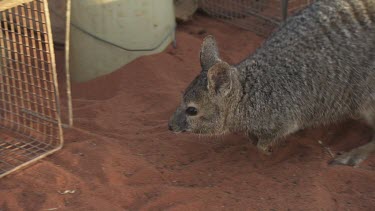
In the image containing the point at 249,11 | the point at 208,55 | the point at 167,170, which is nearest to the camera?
the point at 167,170

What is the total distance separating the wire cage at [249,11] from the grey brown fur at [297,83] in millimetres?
2727

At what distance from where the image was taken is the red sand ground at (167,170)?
4.43 m

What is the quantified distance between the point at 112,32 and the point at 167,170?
6.88ft

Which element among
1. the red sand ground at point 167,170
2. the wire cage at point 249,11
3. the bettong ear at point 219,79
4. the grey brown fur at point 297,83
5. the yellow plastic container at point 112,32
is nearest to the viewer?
the red sand ground at point 167,170

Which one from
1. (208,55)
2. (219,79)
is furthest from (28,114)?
(219,79)

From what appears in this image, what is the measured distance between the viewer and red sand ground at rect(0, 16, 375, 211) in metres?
4.43

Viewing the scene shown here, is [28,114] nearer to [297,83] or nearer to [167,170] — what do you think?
[167,170]

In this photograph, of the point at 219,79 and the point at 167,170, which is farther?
the point at 167,170

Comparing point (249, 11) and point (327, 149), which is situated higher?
point (249, 11)

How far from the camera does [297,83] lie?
4945 mm

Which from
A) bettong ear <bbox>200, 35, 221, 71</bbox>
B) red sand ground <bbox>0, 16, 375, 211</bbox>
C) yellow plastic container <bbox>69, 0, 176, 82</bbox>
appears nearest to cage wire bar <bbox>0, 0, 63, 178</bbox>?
red sand ground <bbox>0, 16, 375, 211</bbox>

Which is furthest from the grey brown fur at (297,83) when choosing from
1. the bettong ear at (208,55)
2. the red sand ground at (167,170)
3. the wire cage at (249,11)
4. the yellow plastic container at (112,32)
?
the wire cage at (249,11)

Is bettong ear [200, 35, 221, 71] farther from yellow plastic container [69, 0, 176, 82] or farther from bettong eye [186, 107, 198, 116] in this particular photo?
yellow plastic container [69, 0, 176, 82]

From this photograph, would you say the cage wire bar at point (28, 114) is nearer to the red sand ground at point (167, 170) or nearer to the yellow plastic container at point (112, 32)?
the red sand ground at point (167, 170)
